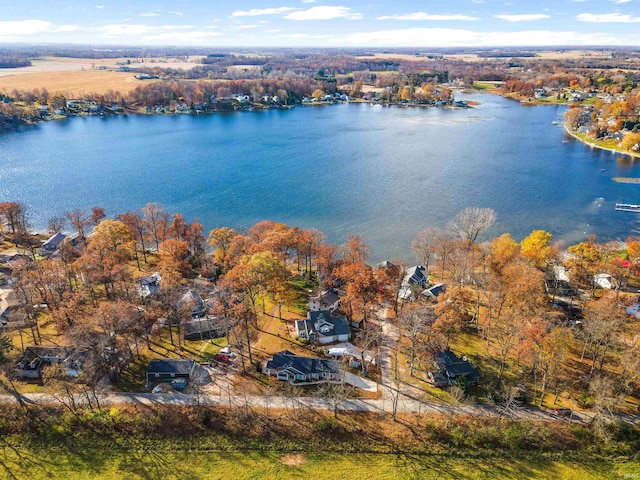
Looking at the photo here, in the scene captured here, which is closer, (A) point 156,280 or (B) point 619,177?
(A) point 156,280

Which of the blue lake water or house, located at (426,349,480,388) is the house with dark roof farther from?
house, located at (426,349,480,388)

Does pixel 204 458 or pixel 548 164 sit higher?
pixel 548 164

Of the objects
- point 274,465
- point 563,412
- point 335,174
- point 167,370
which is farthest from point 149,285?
point 335,174

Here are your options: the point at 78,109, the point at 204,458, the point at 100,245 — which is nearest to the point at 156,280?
the point at 100,245

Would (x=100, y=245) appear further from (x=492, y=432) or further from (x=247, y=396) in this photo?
(x=492, y=432)

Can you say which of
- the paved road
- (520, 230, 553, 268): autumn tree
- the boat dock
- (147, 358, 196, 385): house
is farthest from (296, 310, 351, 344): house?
the boat dock

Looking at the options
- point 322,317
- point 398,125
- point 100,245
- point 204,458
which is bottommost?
point 204,458

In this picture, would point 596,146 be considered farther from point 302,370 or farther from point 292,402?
point 292,402
